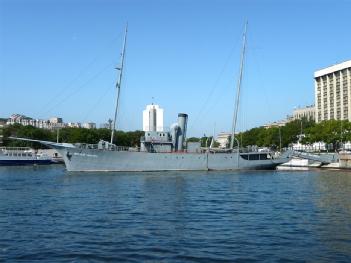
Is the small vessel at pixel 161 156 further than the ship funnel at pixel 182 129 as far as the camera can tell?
No

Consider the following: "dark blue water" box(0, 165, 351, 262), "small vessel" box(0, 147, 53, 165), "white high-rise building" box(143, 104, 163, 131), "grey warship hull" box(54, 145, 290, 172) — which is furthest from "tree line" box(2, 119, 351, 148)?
"dark blue water" box(0, 165, 351, 262)

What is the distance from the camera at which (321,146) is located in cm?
17175

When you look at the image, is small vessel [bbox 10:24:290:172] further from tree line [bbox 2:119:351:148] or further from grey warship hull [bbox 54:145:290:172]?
tree line [bbox 2:119:351:148]

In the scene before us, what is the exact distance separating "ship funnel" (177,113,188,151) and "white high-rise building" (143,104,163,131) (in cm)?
1029

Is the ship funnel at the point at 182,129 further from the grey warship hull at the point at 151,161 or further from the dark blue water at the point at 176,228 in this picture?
the dark blue water at the point at 176,228

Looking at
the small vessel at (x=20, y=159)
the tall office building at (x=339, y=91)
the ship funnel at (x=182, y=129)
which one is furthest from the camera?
the tall office building at (x=339, y=91)

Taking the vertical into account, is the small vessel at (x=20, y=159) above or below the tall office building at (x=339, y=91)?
below

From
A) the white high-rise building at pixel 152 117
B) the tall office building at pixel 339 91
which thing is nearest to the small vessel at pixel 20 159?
the white high-rise building at pixel 152 117

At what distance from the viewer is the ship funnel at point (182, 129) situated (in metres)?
92.4

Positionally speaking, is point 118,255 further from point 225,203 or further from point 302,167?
point 302,167

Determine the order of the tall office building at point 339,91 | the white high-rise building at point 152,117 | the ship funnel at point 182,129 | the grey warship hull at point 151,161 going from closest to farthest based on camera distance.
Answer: the grey warship hull at point 151,161 < the ship funnel at point 182,129 < the white high-rise building at point 152,117 < the tall office building at point 339,91

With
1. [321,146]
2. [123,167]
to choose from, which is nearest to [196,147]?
[123,167]

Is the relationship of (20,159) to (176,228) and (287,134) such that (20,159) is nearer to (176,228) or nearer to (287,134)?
(287,134)

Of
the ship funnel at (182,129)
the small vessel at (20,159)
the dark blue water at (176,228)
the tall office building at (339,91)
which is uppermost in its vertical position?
the tall office building at (339,91)
